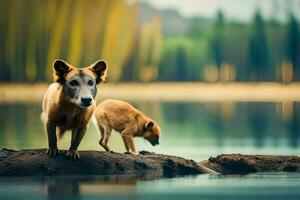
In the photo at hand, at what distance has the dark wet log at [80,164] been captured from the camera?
8.44m

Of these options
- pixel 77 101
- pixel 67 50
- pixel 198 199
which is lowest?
pixel 198 199

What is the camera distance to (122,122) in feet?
32.8

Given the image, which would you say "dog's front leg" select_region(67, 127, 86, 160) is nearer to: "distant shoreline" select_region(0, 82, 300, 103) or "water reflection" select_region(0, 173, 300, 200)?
"water reflection" select_region(0, 173, 300, 200)

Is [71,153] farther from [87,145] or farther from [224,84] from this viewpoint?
[224,84]

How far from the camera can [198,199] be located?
787 centimetres

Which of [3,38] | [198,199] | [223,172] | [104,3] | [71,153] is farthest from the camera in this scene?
[104,3]

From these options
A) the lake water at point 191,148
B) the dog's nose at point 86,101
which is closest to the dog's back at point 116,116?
the lake water at point 191,148

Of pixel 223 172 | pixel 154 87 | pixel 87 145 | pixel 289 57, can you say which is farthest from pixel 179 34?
pixel 223 172

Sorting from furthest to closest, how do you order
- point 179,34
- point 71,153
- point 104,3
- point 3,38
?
point 179,34, point 104,3, point 3,38, point 71,153

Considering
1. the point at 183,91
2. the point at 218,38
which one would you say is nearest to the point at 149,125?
the point at 218,38

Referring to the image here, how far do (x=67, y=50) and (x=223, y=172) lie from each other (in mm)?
15519

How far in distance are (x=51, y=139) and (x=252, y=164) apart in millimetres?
1708

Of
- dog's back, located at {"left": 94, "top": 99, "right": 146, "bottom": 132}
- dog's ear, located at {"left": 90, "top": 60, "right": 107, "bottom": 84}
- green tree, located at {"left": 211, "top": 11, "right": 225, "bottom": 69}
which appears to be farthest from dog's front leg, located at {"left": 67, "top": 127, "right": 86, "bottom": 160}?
green tree, located at {"left": 211, "top": 11, "right": 225, "bottom": 69}

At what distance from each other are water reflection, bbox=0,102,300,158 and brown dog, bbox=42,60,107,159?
8.70 feet
